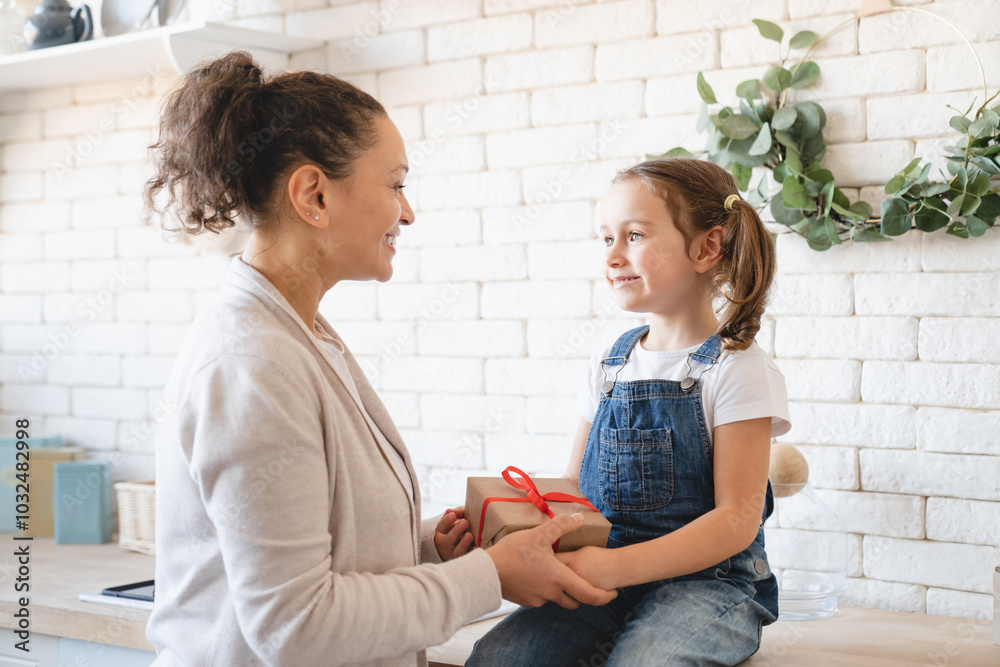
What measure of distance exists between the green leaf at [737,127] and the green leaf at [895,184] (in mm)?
292

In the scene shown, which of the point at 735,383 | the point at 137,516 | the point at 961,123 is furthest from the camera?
the point at 137,516

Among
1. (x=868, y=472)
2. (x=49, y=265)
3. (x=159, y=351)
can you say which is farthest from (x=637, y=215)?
(x=49, y=265)

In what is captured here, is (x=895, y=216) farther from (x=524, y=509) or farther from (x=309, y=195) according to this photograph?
(x=309, y=195)

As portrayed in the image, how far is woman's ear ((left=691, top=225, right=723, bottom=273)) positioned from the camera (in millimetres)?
1593

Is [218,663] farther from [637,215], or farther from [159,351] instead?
[159,351]

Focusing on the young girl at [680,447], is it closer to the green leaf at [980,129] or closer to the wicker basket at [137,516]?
the green leaf at [980,129]

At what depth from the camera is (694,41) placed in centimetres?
202

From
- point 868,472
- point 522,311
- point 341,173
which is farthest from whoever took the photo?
point 522,311

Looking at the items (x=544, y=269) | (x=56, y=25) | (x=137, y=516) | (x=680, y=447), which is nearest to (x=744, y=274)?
(x=680, y=447)

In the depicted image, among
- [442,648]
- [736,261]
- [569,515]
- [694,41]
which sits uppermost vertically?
[694,41]

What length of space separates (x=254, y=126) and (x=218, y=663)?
0.72 metres

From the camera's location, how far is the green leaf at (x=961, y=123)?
1709 millimetres

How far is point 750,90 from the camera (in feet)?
6.23

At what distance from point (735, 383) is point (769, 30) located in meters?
0.83
